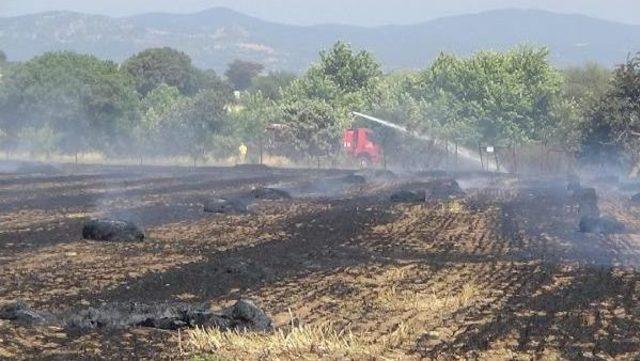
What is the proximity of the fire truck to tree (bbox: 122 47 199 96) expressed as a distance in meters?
52.7

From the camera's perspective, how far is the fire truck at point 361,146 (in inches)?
3169

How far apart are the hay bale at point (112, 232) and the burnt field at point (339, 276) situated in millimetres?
629

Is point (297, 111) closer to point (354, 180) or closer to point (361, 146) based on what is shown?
point (361, 146)

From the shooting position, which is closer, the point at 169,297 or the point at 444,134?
the point at 169,297

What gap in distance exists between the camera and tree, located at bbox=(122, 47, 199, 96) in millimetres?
133750

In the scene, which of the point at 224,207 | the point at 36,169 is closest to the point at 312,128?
the point at 36,169

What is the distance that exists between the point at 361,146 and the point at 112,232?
54.8m

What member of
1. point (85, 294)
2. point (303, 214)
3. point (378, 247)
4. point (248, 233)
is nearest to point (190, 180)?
point (303, 214)

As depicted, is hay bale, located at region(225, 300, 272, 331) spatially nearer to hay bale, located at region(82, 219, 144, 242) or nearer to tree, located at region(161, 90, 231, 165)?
hay bale, located at region(82, 219, 144, 242)

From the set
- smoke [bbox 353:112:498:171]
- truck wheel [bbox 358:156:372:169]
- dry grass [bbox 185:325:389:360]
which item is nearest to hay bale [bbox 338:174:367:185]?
smoke [bbox 353:112:498:171]

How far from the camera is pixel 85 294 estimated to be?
58.9ft

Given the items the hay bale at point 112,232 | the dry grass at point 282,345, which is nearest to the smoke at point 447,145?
the hay bale at point 112,232

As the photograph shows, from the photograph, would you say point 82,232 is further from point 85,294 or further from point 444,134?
point 444,134

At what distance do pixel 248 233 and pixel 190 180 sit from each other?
2858 cm
